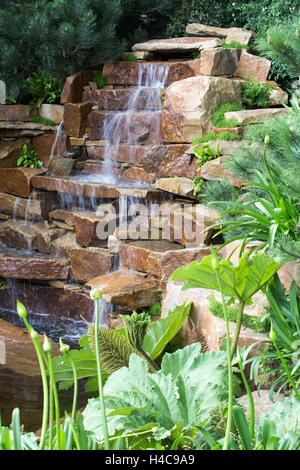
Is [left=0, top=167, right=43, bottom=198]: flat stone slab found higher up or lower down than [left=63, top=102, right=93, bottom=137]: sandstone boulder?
lower down

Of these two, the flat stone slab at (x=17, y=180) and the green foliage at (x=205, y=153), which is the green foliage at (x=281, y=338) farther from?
the flat stone slab at (x=17, y=180)

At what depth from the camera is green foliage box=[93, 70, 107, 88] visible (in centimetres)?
791

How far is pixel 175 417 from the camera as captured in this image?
2170 millimetres

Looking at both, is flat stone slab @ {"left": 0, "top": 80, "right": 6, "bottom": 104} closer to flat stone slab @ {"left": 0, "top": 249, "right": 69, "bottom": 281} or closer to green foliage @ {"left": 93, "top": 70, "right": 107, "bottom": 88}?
green foliage @ {"left": 93, "top": 70, "right": 107, "bottom": 88}

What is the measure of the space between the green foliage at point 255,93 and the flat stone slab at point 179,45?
1104 mm

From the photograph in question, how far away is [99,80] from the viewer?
794 cm

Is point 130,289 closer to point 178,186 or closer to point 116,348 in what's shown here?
point 178,186

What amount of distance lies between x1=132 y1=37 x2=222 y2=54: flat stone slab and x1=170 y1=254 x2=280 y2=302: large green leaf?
5.39m

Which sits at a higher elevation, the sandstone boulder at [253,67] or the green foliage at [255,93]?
the sandstone boulder at [253,67]

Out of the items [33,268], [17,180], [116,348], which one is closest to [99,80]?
[17,180]

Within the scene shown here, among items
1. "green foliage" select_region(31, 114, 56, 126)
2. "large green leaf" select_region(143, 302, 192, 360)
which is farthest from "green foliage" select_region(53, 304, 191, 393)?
"green foliage" select_region(31, 114, 56, 126)

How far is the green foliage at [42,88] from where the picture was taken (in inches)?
317

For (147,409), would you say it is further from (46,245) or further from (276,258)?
(46,245)

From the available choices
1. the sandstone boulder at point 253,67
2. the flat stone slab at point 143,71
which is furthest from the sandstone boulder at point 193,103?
the flat stone slab at point 143,71
